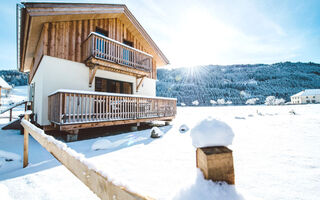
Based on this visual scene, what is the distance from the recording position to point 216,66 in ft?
261

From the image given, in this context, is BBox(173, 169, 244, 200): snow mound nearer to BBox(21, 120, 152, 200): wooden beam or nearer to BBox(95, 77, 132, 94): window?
BBox(21, 120, 152, 200): wooden beam

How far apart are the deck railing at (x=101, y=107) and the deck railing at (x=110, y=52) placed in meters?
2.20

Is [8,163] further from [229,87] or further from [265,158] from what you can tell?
[229,87]

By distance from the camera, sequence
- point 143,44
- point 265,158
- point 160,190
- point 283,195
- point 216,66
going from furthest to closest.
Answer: point 216,66
point 143,44
point 265,158
point 160,190
point 283,195

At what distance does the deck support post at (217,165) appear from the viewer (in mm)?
722

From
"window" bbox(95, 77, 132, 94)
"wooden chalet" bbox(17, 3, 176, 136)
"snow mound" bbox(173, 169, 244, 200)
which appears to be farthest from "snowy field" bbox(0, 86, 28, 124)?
"snow mound" bbox(173, 169, 244, 200)

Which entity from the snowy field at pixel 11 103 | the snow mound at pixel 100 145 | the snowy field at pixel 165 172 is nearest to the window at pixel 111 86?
the snow mound at pixel 100 145

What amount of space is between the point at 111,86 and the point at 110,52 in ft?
7.23

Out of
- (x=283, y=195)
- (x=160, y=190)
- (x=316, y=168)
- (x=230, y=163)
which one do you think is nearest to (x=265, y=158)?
(x=316, y=168)

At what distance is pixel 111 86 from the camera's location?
8852 millimetres

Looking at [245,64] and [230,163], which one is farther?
[245,64]

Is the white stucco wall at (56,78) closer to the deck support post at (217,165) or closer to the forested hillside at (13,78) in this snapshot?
the deck support post at (217,165)

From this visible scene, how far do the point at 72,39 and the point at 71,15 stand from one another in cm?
111

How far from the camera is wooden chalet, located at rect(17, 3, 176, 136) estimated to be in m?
5.50
